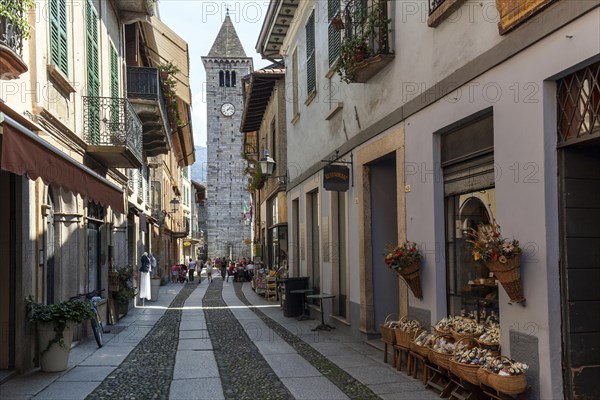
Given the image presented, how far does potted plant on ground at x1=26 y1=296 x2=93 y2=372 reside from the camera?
790 cm

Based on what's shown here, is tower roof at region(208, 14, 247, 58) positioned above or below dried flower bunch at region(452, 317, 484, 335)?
above

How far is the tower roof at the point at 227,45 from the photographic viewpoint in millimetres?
66562

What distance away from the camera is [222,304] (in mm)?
19531

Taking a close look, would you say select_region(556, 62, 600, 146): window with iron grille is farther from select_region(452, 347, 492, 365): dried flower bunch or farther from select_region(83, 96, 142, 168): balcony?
select_region(83, 96, 142, 168): balcony

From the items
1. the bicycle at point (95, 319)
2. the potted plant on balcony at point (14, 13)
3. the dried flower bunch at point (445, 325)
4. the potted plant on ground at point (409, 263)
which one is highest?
the potted plant on balcony at point (14, 13)

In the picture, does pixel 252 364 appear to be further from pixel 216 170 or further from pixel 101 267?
pixel 216 170

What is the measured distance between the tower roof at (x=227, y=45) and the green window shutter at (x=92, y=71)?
55.4 meters

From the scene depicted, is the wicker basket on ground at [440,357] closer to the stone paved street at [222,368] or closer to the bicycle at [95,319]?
the stone paved street at [222,368]

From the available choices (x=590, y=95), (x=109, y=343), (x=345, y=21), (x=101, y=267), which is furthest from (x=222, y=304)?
(x=590, y=95)

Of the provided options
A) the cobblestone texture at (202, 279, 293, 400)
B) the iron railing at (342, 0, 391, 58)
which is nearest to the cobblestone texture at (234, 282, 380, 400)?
the cobblestone texture at (202, 279, 293, 400)

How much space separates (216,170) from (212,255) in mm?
9061

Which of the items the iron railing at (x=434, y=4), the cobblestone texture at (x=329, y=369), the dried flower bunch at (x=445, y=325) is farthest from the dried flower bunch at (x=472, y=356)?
the iron railing at (x=434, y=4)

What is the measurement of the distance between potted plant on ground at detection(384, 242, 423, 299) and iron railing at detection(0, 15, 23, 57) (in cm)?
501

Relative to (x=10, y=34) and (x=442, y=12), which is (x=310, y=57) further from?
(x=10, y=34)
